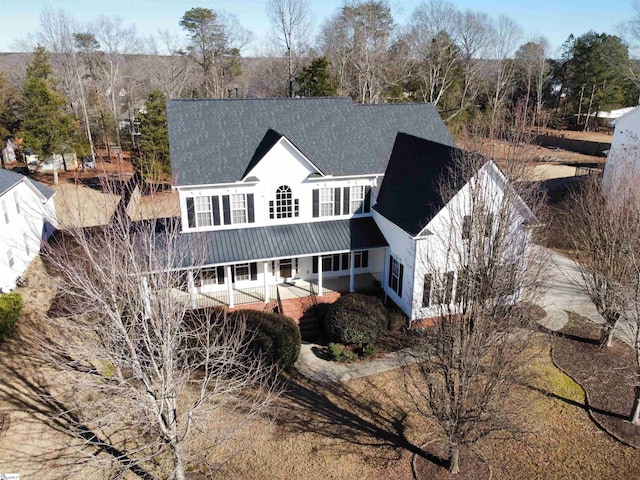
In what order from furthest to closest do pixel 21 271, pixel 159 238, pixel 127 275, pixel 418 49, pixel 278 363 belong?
pixel 418 49 → pixel 21 271 → pixel 159 238 → pixel 278 363 → pixel 127 275

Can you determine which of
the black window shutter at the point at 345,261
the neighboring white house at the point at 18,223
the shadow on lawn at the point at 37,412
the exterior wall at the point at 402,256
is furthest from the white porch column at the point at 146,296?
the black window shutter at the point at 345,261

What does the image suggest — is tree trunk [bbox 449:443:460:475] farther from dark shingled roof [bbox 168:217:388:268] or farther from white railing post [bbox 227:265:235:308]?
white railing post [bbox 227:265:235:308]

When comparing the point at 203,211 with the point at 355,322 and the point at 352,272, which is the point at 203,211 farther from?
the point at 355,322

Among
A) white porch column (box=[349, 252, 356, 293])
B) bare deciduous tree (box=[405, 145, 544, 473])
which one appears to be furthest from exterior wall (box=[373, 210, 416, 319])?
bare deciduous tree (box=[405, 145, 544, 473])

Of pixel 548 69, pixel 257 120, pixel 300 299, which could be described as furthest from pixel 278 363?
pixel 548 69

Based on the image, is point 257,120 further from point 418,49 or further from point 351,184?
point 418,49

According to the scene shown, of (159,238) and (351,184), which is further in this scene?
(351,184)

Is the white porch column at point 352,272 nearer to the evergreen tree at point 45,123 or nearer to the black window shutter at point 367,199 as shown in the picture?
the black window shutter at point 367,199
